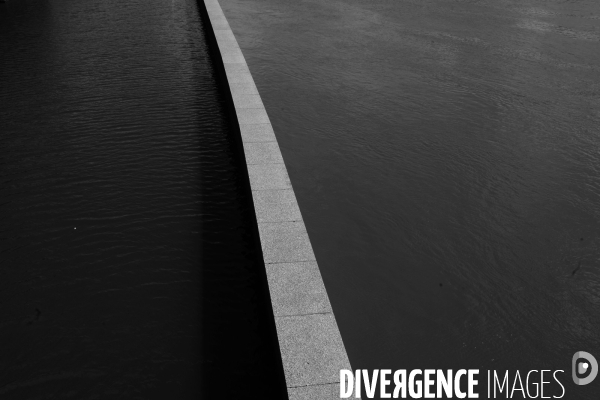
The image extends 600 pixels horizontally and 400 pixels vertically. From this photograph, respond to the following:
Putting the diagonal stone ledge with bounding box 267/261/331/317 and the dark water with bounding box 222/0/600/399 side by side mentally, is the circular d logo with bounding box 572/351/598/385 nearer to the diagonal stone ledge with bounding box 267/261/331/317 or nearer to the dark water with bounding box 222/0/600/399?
the dark water with bounding box 222/0/600/399

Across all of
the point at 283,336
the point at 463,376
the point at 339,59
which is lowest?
the point at 463,376

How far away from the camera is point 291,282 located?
5484mm

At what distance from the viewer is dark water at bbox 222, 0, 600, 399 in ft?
18.3

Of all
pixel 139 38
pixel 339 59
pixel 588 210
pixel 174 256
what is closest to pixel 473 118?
pixel 588 210

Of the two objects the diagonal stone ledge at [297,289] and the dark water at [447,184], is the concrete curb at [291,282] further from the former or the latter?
the dark water at [447,184]

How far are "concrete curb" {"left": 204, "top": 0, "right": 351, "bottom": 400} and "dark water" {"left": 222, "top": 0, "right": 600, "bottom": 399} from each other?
488mm

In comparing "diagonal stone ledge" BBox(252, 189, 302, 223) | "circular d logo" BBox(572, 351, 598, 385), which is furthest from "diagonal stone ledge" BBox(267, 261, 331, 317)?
"circular d logo" BBox(572, 351, 598, 385)

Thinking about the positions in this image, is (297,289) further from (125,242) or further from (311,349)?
(125,242)

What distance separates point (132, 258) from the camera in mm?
6395

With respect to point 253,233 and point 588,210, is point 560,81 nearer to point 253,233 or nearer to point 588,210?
point 588,210

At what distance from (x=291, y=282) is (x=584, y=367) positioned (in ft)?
8.90

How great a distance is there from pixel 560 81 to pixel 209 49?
7951 mm

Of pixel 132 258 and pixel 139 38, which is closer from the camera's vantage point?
pixel 132 258

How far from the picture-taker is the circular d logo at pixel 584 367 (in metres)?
5.06
